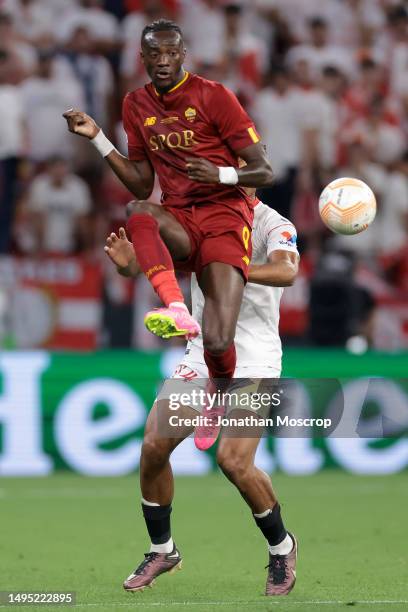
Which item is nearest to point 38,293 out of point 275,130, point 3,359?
point 3,359

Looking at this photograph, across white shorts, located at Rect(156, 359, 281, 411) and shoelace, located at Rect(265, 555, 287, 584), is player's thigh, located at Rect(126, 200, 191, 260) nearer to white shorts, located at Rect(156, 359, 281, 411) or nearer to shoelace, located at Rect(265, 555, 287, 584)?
white shorts, located at Rect(156, 359, 281, 411)

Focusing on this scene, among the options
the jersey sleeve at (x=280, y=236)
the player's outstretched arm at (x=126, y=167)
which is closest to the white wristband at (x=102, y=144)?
the player's outstretched arm at (x=126, y=167)

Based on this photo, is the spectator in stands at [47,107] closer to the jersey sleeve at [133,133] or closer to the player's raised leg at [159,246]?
the jersey sleeve at [133,133]

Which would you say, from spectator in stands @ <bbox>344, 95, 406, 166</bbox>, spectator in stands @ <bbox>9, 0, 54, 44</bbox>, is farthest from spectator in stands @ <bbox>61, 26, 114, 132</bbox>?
spectator in stands @ <bbox>344, 95, 406, 166</bbox>

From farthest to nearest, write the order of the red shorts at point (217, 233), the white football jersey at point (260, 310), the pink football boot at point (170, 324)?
the white football jersey at point (260, 310) → the red shorts at point (217, 233) → the pink football boot at point (170, 324)

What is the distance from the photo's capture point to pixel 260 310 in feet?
25.0

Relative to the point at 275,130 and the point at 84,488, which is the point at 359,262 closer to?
the point at 275,130

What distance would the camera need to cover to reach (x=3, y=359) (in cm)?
1272

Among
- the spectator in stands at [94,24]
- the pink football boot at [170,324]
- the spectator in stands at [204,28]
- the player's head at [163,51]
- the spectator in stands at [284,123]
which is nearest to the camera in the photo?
the pink football boot at [170,324]

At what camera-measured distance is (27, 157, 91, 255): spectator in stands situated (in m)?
14.7

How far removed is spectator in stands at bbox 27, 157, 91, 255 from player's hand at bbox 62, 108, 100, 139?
7396 millimetres

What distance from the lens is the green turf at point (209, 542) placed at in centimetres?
728

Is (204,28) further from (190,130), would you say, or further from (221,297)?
(221,297)

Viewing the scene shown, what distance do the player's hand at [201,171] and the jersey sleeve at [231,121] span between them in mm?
278
